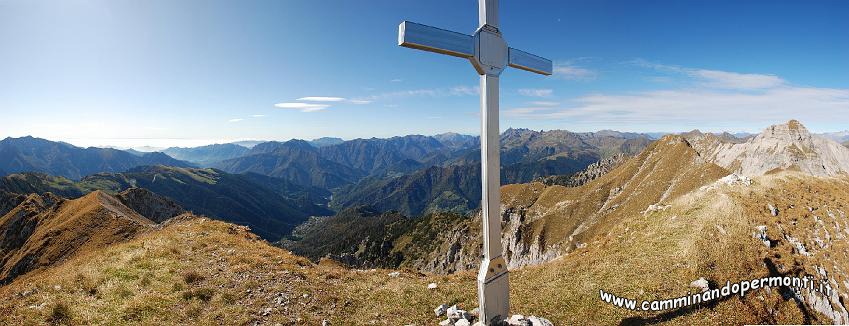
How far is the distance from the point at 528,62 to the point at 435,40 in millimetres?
3663

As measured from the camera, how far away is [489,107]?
804cm

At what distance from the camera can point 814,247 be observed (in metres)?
18.0

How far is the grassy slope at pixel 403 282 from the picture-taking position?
11.5 m

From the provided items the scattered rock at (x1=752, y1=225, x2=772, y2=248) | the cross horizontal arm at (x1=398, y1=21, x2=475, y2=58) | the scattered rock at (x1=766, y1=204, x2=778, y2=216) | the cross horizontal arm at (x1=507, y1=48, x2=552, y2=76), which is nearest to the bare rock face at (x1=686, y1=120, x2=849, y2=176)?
the scattered rock at (x1=766, y1=204, x2=778, y2=216)

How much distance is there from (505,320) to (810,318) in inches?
568

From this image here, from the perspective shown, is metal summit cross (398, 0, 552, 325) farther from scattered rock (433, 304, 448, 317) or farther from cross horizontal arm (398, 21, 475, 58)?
scattered rock (433, 304, 448, 317)

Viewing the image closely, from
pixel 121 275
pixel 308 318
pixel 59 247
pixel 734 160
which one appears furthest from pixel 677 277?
pixel 734 160

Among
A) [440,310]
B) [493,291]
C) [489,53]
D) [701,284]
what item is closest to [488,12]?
[489,53]

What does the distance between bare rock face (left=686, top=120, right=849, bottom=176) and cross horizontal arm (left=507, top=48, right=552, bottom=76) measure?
127269 millimetres

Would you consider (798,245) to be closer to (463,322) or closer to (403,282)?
(463,322)

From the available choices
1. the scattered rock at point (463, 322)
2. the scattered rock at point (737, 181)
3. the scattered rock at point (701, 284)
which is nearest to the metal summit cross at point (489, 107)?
the scattered rock at point (463, 322)

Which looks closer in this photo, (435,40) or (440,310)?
(435,40)

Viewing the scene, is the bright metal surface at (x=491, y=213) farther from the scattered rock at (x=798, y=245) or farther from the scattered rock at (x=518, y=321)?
the scattered rock at (x=798, y=245)

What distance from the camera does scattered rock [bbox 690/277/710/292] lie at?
1296 centimetres
